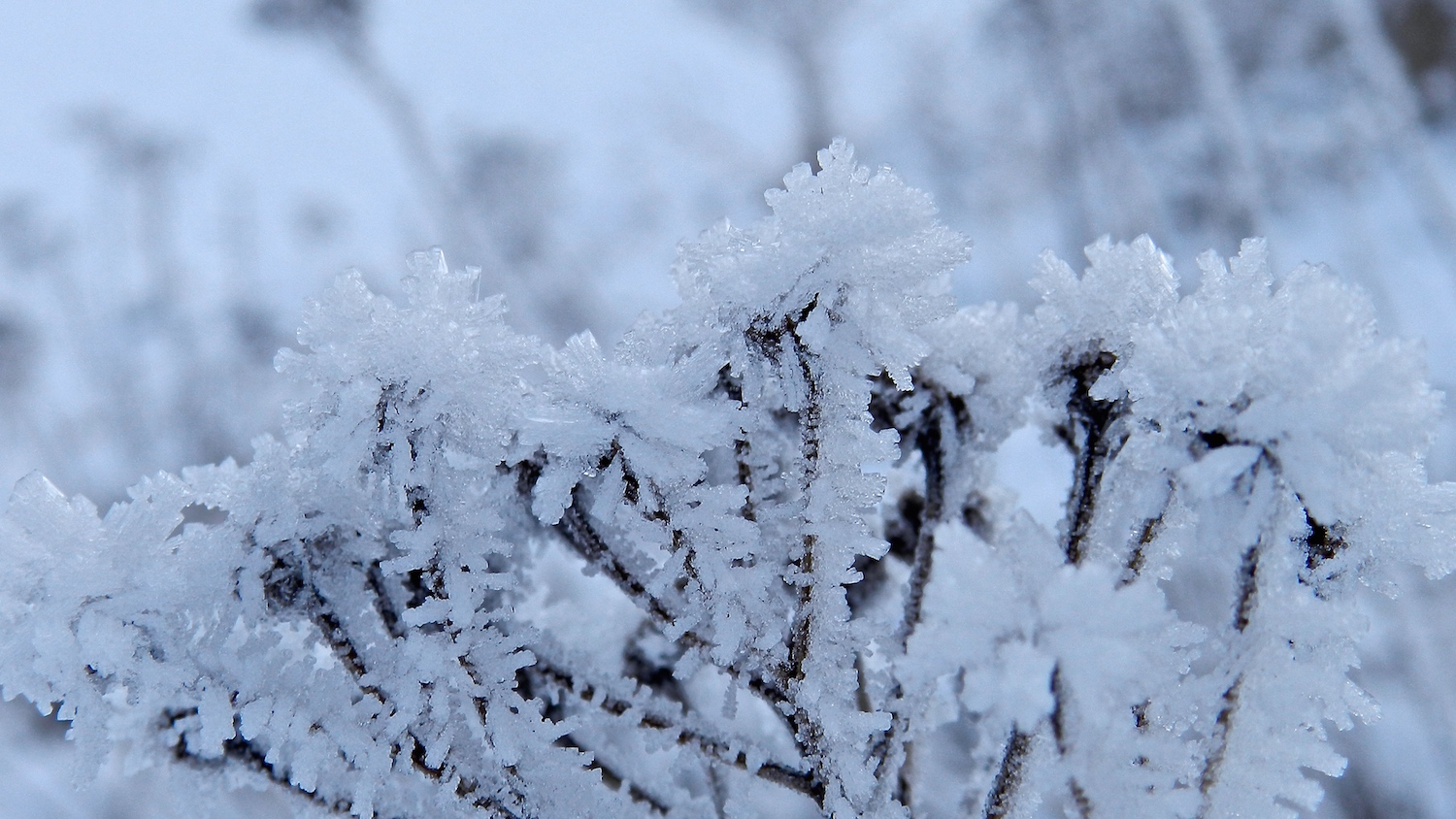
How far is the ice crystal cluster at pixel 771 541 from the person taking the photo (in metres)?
0.53

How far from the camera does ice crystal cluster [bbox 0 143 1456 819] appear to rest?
0.53 m

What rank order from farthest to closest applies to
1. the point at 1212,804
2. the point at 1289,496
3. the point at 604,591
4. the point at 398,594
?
the point at 604,591 < the point at 398,594 < the point at 1212,804 < the point at 1289,496

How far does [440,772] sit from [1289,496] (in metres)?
0.67

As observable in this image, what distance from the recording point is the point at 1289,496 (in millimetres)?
549

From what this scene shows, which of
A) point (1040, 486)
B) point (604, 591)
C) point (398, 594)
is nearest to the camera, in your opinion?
point (398, 594)

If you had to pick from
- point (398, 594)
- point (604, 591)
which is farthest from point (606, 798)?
point (604, 591)

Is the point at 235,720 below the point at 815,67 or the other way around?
below

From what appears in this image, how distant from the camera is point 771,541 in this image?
0.71 metres

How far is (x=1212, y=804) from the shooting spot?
65 centimetres

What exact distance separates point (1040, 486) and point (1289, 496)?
11946 millimetres

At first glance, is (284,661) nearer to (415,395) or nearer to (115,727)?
(115,727)

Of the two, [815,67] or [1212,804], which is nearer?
[1212,804]

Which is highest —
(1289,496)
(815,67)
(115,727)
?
(815,67)

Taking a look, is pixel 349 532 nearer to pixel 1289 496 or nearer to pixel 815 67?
pixel 1289 496
